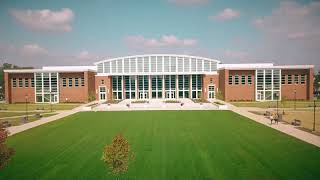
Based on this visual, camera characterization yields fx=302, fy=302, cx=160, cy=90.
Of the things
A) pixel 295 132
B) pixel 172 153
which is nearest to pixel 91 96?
pixel 295 132

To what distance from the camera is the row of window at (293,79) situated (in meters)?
71.2

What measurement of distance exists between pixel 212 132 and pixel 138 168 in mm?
13467

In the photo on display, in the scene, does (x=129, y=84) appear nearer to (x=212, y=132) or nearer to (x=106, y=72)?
(x=106, y=72)

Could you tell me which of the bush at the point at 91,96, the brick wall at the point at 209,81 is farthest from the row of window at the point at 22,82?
the brick wall at the point at 209,81

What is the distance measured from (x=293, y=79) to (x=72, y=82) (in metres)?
52.7

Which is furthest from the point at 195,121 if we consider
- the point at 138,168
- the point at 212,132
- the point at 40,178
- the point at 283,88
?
the point at 283,88

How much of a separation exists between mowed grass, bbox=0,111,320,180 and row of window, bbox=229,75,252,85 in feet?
122

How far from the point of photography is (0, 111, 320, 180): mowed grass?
1806 cm

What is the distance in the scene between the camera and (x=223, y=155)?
21.9 metres

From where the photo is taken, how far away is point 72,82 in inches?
2864

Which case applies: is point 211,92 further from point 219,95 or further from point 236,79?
point 236,79

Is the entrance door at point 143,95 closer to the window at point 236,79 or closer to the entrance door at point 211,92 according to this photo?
the entrance door at point 211,92

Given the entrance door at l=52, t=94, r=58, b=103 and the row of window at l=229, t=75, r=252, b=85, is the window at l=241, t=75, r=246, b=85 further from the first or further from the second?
the entrance door at l=52, t=94, r=58, b=103

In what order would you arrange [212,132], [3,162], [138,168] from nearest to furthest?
[3,162] < [138,168] < [212,132]
